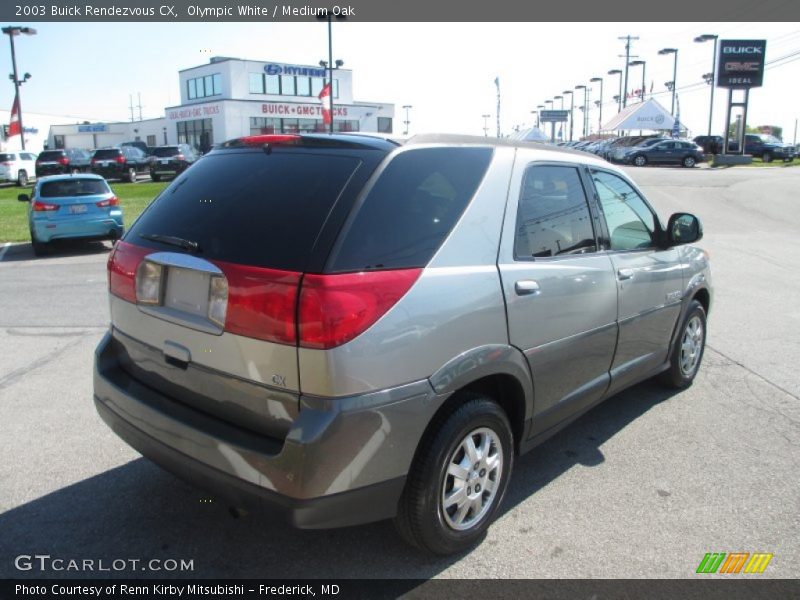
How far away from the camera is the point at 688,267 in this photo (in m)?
4.97

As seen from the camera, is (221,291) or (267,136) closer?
(221,291)

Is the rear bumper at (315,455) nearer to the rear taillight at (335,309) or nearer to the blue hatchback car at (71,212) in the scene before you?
the rear taillight at (335,309)

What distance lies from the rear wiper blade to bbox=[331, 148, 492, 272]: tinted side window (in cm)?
73

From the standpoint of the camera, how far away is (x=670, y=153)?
41062 millimetres

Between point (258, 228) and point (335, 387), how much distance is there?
0.76m

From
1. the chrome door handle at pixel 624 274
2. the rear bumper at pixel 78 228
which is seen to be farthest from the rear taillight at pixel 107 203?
the chrome door handle at pixel 624 274

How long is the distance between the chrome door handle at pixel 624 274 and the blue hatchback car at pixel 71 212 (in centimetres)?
1129

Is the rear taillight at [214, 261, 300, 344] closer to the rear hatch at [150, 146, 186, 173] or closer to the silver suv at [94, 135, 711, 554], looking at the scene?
the silver suv at [94, 135, 711, 554]

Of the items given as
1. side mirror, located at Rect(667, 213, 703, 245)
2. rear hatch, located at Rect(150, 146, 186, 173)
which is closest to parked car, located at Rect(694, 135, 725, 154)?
rear hatch, located at Rect(150, 146, 186, 173)

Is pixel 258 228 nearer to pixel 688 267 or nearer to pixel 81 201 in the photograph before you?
pixel 688 267

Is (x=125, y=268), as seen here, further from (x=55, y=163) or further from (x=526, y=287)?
(x=55, y=163)

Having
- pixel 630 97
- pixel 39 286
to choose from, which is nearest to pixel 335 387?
pixel 39 286

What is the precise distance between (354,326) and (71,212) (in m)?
12.0

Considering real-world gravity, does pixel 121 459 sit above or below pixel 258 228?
below
